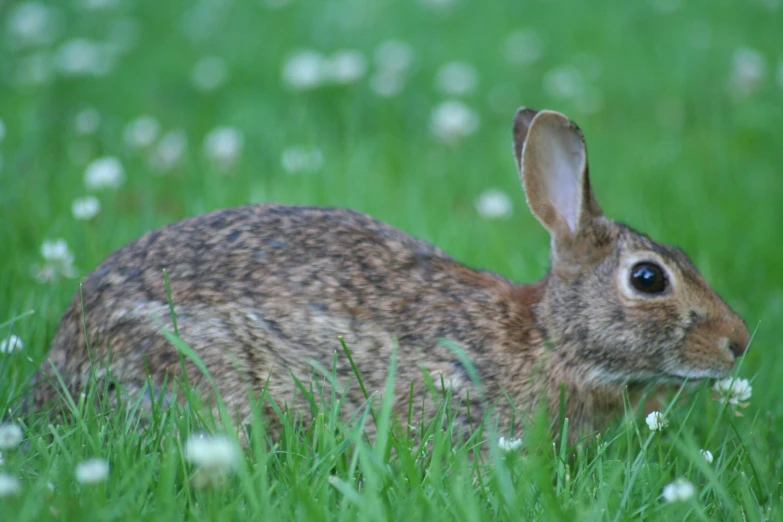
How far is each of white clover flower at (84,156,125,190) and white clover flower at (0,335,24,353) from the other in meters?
1.95

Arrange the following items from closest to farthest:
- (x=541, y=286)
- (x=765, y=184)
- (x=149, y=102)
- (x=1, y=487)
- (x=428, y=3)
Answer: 1. (x=1, y=487)
2. (x=541, y=286)
3. (x=765, y=184)
4. (x=149, y=102)
5. (x=428, y=3)

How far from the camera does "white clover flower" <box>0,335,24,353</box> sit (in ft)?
13.7

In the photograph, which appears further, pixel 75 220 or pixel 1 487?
pixel 75 220

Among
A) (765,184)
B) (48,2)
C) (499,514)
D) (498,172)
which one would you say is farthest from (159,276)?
(48,2)

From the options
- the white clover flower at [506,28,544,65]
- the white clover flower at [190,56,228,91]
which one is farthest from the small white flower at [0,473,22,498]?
the white clover flower at [506,28,544,65]

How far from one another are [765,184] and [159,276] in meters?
4.56

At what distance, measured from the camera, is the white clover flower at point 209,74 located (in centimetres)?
866

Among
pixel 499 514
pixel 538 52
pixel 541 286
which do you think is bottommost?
pixel 499 514

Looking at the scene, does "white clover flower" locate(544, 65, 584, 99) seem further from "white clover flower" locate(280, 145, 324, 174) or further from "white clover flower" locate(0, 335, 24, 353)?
Answer: "white clover flower" locate(0, 335, 24, 353)

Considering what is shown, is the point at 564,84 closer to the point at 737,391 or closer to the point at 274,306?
the point at 737,391

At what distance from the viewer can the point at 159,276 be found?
4.18 meters

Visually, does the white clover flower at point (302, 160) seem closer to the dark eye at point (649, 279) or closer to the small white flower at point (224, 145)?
the small white flower at point (224, 145)

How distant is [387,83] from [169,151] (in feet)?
6.77

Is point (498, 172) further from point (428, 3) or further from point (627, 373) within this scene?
point (428, 3)
